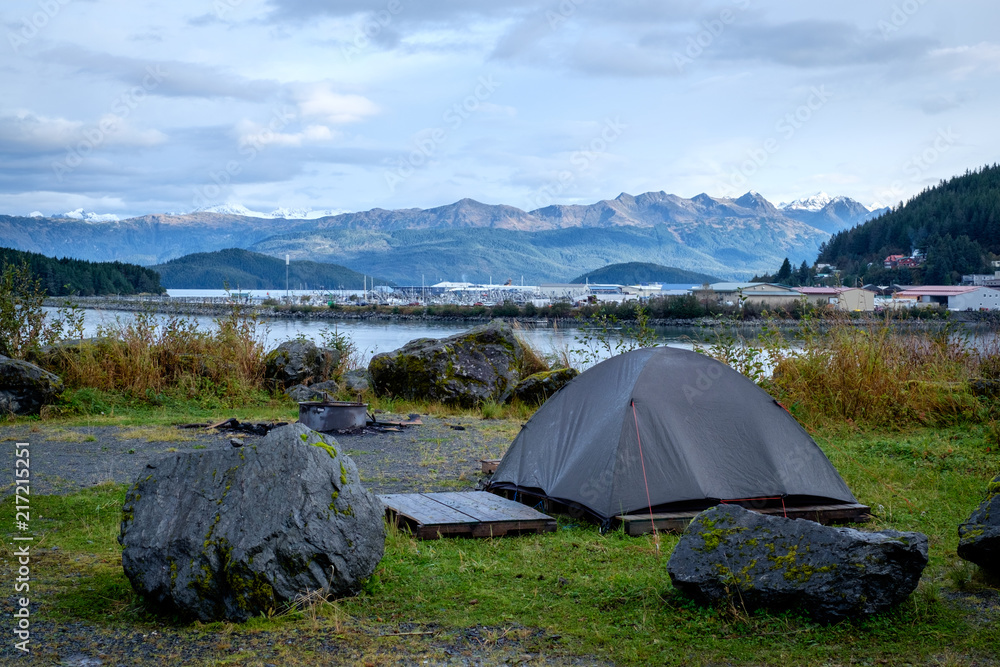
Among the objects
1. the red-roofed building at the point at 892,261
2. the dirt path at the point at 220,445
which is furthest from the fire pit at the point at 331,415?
the red-roofed building at the point at 892,261

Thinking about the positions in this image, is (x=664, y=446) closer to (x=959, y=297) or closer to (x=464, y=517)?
(x=464, y=517)

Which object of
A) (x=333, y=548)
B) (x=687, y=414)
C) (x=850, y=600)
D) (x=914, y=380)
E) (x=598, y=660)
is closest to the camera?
(x=598, y=660)

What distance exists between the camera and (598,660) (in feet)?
13.5

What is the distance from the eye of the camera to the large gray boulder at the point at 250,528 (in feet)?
14.7

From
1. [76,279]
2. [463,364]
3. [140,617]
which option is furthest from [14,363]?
[76,279]

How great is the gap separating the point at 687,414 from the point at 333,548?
3733 millimetres

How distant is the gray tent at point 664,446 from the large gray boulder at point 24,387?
7.99 metres

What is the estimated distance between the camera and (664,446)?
278 inches

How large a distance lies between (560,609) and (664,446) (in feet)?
8.45

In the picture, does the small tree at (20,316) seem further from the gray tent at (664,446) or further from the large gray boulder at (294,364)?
the gray tent at (664,446)

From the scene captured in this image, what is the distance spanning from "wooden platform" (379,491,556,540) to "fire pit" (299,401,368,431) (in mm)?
4544

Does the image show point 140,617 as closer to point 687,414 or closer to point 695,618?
point 695,618

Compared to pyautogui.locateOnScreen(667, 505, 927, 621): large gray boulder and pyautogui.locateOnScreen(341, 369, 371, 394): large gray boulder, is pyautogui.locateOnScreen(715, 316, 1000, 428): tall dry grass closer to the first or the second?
pyautogui.locateOnScreen(341, 369, 371, 394): large gray boulder

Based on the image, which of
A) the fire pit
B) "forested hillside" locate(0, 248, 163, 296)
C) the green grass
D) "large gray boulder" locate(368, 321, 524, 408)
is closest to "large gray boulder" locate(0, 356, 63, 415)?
the fire pit
